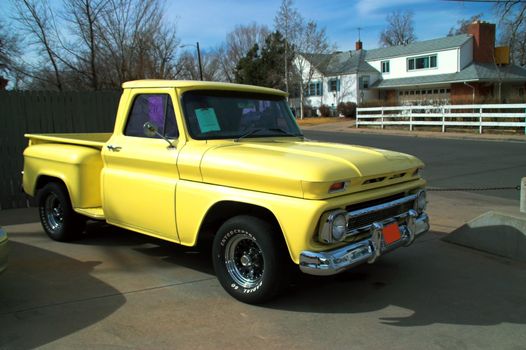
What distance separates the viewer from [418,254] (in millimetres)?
5793

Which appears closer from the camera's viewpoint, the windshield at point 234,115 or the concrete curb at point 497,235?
the windshield at point 234,115

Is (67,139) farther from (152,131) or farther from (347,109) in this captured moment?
(347,109)

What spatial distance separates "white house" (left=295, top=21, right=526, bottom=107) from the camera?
135 ft

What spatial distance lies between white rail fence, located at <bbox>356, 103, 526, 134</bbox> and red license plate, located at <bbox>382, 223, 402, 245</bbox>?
22.7 metres

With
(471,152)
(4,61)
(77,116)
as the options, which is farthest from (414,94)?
(77,116)

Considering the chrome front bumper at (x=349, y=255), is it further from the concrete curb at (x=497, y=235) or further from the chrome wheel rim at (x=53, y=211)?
the chrome wheel rim at (x=53, y=211)

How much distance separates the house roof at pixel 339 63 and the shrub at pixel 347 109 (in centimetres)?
478

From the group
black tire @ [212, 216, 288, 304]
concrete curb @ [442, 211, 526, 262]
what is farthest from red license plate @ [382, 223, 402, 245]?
concrete curb @ [442, 211, 526, 262]

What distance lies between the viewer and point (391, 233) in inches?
165

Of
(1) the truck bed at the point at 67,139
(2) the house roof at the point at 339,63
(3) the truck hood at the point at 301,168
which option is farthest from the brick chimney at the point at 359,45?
(3) the truck hood at the point at 301,168

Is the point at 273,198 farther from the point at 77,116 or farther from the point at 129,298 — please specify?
the point at 77,116

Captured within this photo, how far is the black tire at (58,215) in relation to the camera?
19.7 feet

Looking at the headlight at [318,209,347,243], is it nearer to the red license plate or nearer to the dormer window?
the red license plate

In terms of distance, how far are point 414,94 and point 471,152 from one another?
30.6 m
